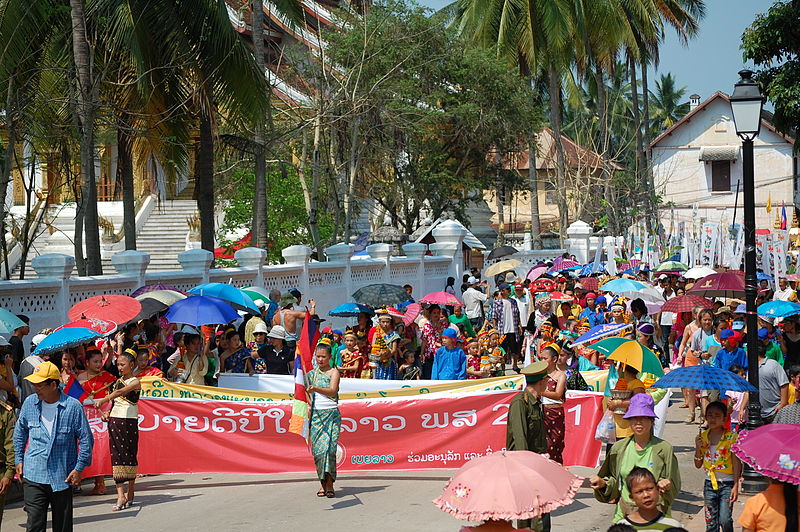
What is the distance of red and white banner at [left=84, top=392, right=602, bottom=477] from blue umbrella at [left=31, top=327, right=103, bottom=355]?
92 centimetres

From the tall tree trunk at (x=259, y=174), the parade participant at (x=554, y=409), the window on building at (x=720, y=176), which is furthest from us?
the window on building at (x=720, y=176)

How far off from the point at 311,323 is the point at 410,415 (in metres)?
1.61

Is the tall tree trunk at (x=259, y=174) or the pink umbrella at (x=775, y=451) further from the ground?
the tall tree trunk at (x=259, y=174)

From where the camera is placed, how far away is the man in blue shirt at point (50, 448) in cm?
820

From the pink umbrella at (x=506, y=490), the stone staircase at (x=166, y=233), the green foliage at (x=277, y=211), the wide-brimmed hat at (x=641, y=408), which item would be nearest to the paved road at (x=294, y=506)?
the wide-brimmed hat at (x=641, y=408)

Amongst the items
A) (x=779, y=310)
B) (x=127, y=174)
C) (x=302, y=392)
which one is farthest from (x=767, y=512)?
(x=127, y=174)

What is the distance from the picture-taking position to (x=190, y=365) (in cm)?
1252

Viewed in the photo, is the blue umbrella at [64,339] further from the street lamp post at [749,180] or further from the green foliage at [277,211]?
the green foliage at [277,211]

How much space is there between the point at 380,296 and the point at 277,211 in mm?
14684

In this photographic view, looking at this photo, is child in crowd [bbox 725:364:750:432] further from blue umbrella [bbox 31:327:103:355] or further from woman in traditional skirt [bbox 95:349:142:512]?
blue umbrella [bbox 31:327:103:355]

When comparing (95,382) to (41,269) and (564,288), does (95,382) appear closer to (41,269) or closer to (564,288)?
(41,269)

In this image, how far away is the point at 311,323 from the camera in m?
10.6

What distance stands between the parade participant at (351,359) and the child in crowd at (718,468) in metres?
6.63

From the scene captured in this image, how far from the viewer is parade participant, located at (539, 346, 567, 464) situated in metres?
9.80
